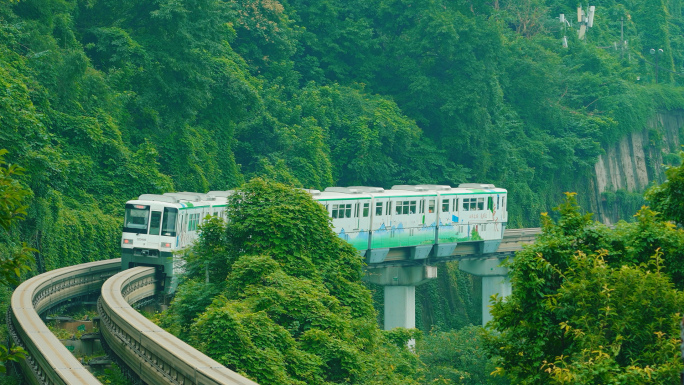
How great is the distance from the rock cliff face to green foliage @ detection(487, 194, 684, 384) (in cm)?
4992

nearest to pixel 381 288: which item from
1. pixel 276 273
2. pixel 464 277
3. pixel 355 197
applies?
pixel 464 277

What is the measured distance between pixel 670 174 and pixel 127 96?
28628 millimetres

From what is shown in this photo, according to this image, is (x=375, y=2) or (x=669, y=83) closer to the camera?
(x=375, y=2)

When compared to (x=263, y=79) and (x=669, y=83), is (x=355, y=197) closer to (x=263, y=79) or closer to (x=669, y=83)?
(x=263, y=79)

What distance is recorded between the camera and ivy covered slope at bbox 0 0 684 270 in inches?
1331

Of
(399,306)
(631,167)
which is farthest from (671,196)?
(631,167)

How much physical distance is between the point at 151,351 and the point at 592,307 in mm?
6938

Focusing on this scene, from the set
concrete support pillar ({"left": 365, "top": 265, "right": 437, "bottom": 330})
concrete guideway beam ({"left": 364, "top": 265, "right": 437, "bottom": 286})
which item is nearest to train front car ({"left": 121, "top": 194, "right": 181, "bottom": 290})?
concrete support pillar ({"left": 365, "top": 265, "right": 437, "bottom": 330})

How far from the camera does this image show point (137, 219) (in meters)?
26.9

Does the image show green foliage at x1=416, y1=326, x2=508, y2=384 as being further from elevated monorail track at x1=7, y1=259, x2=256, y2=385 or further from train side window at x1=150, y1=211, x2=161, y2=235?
elevated monorail track at x1=7, y1=259, x2=256, y2=385

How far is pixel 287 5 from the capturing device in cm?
5450

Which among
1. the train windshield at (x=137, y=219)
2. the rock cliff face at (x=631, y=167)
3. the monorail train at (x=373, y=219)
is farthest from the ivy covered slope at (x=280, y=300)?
the rock cliff face at (x=631, y=167)

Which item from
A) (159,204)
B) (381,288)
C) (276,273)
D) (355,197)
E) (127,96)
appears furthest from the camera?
(381,288)

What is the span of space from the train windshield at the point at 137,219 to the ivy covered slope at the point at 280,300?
4978 mm
